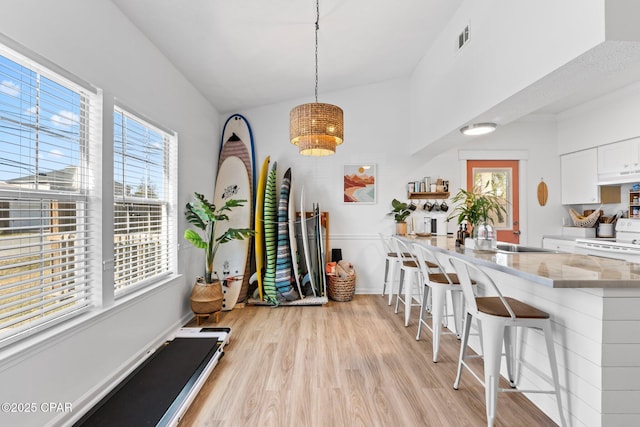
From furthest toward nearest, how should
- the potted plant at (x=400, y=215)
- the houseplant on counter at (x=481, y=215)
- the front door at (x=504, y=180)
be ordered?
the front door at (x=504, y=180) → the potted plant at (x=400, y=215) → the houseplant on counter at (x=481, y=215)

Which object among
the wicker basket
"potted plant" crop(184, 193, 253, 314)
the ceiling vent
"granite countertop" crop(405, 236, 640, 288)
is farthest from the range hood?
"potted plant" crop(184, 193, 253, 314)

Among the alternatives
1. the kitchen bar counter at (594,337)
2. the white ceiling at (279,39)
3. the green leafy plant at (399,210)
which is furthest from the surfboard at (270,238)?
the kitchen bar counter at (594,337)

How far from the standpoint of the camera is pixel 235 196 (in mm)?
4219

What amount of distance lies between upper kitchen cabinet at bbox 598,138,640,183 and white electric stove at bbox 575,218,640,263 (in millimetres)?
Answer: 561

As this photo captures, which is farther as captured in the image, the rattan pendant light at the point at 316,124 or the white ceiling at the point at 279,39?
the rattan pendant light at the point at 316,124

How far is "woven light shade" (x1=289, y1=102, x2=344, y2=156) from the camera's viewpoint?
101 inches

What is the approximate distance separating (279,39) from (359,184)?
2.33 m

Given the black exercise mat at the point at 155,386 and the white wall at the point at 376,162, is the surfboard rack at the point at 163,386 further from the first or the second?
the white wall at the point at 376,162

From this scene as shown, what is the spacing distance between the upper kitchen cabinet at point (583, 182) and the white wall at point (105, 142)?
5.42 m

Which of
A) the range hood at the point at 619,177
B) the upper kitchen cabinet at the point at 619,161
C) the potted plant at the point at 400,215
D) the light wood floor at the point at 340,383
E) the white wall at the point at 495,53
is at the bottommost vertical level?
the light wood floor at the point at 340,383

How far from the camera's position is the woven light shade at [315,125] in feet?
8.43

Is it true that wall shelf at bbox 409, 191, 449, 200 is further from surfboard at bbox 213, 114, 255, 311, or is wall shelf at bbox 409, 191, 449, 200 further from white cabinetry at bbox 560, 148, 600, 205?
surfboard at bbox 213, 114, 255, 311

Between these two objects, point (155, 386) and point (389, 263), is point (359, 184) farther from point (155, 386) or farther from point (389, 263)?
point (155, 386)

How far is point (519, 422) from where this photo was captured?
69.3 inches
